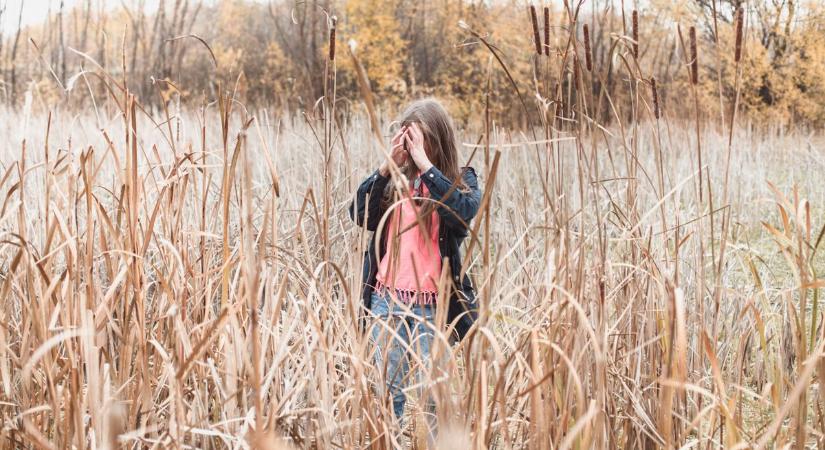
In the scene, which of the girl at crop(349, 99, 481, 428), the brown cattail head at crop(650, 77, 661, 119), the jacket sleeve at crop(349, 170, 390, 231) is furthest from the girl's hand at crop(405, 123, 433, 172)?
the brown cattail head at crop(650, 77, 661, 119)

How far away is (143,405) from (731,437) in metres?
0.75

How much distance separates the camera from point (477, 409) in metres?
0.92

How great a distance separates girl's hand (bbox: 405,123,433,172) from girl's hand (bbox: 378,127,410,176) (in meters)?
0.01

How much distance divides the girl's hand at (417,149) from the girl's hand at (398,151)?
0.01 meters

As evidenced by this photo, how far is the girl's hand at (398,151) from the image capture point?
1.52 meters

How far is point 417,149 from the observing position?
1555 mm

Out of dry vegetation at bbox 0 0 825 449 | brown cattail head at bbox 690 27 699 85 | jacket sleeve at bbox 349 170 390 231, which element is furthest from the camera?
jacket sleeve at bbox 349 170 390 231

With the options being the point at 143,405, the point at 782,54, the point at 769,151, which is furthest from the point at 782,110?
the point at 143,405

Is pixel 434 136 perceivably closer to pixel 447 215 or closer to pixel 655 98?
pixel 447 215

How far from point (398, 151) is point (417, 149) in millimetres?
44

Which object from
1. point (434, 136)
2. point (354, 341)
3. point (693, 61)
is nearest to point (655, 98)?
point (693, 61)

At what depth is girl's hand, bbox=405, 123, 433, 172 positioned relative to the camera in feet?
5.03

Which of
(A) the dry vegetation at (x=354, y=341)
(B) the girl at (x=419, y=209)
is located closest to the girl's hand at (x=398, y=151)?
(B) the girl at (x=419, y=209)

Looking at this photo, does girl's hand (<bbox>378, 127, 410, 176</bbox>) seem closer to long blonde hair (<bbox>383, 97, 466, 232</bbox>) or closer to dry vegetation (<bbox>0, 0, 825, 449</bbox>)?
long blonde hair (<bbox>383, 97, 466, 232</bbox>)
